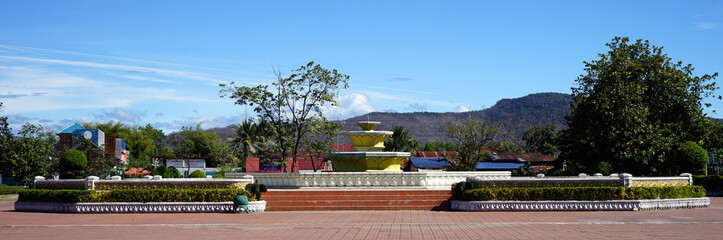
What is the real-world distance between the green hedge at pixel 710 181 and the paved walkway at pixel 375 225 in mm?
10969

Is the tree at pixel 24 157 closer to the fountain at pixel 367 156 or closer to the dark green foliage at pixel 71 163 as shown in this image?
the dark green foliage at pixel 71 163

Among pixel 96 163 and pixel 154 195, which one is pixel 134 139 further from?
pixel 154 195

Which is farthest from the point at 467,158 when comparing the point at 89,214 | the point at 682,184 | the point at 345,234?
the point at 345,234

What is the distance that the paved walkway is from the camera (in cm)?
1623

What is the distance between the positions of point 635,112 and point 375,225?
69.2 ft

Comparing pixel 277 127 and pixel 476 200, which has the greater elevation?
pixel 277 127

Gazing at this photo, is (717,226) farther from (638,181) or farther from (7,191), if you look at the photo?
(7,191)

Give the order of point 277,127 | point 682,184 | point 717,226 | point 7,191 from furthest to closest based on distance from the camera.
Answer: point 277,127, point 7,191, point 682,184, point 717,226

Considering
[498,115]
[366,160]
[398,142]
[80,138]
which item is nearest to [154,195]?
[366,160]

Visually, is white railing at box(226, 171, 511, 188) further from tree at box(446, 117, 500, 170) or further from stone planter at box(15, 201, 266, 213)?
tree at box(446, 117, 500, 170)

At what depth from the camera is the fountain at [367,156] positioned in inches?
1209

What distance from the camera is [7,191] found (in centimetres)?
4075

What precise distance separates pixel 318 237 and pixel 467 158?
30679 mm

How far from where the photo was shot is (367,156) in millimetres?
30562
